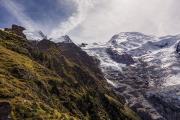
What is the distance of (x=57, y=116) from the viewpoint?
584ft

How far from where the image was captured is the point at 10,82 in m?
200

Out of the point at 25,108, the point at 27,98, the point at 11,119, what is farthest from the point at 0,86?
the point at 11,119

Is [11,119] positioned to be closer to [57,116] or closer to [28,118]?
[28,118]

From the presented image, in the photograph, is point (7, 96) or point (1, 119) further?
point (7, 96)

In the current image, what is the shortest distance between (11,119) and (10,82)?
5950cm

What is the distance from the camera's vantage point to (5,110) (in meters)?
144

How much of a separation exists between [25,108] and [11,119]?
15.6m

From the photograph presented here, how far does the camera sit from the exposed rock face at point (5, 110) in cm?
13988

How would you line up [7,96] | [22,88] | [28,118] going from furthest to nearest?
[22,88], [7,96], [28,118]

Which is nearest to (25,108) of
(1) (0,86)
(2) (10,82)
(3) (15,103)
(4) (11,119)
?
(3) (15,103)

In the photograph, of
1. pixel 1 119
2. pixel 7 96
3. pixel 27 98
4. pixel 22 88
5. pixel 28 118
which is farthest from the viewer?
pixel 22 88

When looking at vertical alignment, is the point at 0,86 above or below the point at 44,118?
above

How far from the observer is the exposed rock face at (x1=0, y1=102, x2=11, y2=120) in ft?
459

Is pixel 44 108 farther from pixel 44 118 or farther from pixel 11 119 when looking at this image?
pixel 11 119
